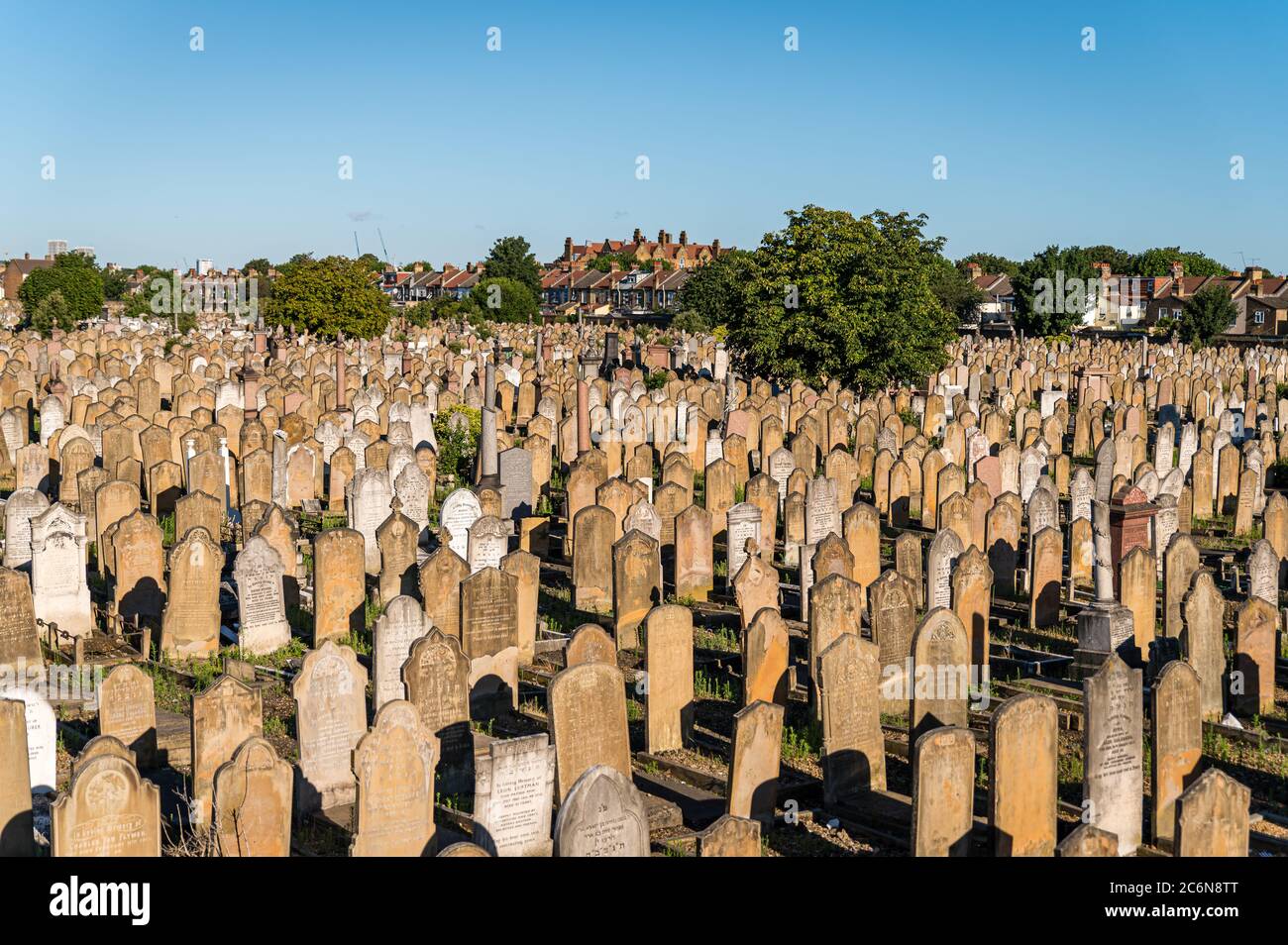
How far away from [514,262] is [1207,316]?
49382mm

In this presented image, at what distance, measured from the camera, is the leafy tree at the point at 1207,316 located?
6744 cm

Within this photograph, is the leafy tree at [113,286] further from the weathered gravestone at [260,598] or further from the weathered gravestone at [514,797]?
the weathered gravestone at [514,797]

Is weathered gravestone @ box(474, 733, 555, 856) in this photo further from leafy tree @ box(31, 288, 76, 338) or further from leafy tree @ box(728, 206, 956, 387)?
leafy tree @ box(31, 288, 76, 338)

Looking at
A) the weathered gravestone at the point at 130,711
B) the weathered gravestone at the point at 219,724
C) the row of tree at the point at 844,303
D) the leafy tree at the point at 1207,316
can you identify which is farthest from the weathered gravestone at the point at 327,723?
the leafy tree at the point at 1207,316

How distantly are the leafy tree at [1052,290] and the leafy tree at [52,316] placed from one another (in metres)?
45.6

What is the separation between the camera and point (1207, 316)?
67.4 metres

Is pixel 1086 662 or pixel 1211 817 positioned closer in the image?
pixel 1211 817

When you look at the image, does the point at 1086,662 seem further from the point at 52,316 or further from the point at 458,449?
the point at 52,316

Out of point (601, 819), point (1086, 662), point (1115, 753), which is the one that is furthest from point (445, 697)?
point (1086, 662)

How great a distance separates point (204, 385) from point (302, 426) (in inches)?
280

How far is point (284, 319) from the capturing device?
169 ft

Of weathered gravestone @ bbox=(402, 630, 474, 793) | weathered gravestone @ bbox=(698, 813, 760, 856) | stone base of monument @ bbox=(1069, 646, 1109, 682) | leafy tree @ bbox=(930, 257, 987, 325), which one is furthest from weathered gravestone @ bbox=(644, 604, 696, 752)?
leafy tree @ bbox=(930, 257, 987, 325)

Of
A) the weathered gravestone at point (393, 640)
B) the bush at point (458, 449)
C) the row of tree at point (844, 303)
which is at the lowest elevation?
the weathered gravestone at point (393, 640)

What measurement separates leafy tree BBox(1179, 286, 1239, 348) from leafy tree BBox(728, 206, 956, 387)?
3706 centimetres
